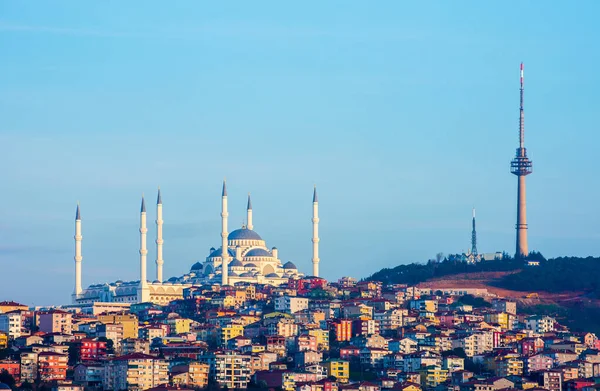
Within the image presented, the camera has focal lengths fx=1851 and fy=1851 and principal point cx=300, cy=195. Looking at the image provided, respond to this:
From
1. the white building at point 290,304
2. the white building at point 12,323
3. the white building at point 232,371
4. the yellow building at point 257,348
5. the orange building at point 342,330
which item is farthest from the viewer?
the white building at point 290,304

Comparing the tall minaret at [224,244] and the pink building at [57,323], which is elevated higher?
the tall minaret at [224,244]

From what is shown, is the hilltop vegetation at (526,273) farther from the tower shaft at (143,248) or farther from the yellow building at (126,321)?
the yellow building at (126,321)

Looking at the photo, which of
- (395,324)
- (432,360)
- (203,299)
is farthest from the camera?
(203,299)

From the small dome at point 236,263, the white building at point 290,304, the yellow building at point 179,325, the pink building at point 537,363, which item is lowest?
the pink building at point 537,363

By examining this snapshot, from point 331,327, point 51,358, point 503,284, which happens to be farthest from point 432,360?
point 503,284

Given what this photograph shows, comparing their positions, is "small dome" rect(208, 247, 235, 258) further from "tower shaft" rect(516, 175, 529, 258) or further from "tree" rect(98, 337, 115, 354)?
"tree" rect(98, 337, 115, 354)

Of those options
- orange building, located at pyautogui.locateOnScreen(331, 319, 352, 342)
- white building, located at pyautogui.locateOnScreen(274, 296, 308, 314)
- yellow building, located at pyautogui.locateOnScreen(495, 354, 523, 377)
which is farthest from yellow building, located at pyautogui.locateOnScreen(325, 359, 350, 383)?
white building, located at pyautogui.locateOnScreen(274, 296, 308, 314)

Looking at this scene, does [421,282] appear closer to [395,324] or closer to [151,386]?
[395,324]

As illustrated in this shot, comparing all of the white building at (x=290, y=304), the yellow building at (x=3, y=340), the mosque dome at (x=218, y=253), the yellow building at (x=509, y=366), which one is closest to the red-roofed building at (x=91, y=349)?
the yellow building at (x=3, y=340)

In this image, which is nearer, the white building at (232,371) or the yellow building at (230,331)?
the white building at (232,371)
